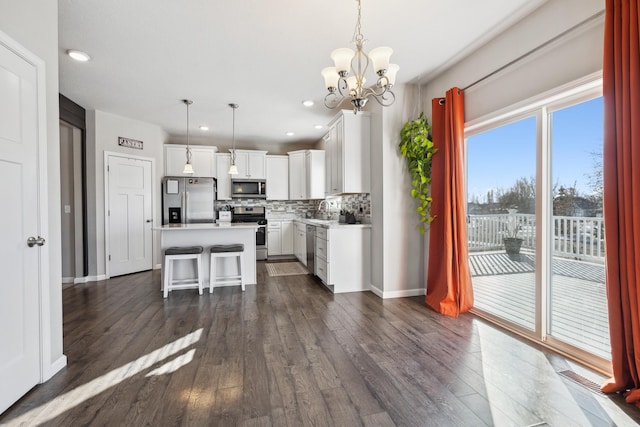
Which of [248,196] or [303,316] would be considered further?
[248,196]

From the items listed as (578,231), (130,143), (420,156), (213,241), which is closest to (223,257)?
(213,241)

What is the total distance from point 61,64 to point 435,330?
4621mm

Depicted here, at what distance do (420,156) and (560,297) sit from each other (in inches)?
73.5

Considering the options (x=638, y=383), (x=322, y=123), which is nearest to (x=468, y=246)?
(x=638, y=383)

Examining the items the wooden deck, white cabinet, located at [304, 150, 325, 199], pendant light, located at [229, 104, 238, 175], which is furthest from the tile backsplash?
the wooden deck

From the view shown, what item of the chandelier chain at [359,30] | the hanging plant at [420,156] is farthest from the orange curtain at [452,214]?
the chandelier chain at [359,30]

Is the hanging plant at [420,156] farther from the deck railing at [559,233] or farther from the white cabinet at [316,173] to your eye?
the white cabinet at [316,173]

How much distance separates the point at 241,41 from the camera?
2674 millimetres

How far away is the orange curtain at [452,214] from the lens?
2.99 metres

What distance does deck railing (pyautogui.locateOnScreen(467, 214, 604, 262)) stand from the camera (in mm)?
2087

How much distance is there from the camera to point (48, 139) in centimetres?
199

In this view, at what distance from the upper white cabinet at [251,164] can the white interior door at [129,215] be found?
5.70 feet

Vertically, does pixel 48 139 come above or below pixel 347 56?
below

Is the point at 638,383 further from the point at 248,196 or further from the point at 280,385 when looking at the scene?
the point at 248,196
